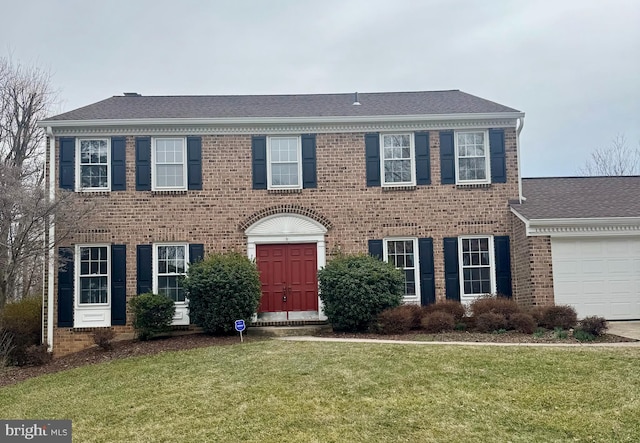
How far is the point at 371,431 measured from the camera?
6426mm

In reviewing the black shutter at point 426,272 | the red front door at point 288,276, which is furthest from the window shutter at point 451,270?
the red front door at point 288,276

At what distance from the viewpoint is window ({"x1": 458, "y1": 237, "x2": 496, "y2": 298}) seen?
1528cm

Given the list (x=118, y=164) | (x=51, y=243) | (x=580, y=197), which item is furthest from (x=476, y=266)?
(x=51, y=243)

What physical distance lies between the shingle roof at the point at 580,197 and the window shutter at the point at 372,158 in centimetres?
359

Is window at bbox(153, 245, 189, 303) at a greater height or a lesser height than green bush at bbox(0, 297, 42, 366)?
greater

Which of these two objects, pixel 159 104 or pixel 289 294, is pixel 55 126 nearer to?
pixel 159 104

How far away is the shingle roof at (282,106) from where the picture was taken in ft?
51.0

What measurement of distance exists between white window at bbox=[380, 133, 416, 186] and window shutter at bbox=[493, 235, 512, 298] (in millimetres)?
2739

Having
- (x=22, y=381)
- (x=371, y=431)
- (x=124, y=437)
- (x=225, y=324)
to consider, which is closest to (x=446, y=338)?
(x=225, y=324)

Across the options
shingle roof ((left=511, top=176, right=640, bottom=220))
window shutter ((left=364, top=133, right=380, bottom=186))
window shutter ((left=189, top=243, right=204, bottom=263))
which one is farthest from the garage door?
window shutter ((left=189, top=243, right=204, bottom=263))

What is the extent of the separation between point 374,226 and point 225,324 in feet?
15.2

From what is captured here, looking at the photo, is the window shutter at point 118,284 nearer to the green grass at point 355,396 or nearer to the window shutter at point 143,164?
the window shutter at point 143,164

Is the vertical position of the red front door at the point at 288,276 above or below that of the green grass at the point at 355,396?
above

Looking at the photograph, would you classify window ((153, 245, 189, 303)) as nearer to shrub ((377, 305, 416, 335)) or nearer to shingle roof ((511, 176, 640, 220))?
shrub ((377, 305, 416, 335))
